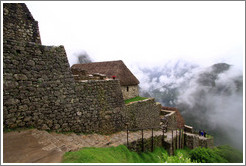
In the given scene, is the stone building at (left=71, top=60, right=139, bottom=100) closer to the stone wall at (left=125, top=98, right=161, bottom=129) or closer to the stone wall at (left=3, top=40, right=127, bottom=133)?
the stone wall at (left=125, top=98, right=161, bottom=129)

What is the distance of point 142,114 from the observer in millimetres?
9133

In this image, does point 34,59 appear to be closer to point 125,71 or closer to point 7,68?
point 7,68

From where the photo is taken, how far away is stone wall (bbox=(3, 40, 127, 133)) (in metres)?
4.38

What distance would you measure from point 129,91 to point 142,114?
17.1 ft

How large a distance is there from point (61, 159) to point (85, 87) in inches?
139

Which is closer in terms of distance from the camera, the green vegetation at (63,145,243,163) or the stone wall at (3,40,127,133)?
the green vegetation at (63,145,243,163)

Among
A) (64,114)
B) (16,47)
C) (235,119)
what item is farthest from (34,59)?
(235,119)

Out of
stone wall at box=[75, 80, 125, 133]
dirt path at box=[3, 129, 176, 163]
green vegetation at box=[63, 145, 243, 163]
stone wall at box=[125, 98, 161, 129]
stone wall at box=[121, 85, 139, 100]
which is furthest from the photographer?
stone wall at box=[121, 85, 139, 100]

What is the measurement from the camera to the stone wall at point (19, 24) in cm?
575

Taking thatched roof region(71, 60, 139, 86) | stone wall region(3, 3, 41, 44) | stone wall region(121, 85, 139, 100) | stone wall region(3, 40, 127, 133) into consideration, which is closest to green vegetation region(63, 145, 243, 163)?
stone wall region(3, 40, 127, 133)

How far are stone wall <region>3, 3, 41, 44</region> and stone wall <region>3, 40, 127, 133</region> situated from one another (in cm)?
201

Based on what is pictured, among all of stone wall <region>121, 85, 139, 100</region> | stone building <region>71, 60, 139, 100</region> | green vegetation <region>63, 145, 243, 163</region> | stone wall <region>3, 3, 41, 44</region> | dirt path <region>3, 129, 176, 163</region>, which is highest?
stone wall <region>3, 3, 41, 44</region>

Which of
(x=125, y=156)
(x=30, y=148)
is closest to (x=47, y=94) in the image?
(x=30, y=148)

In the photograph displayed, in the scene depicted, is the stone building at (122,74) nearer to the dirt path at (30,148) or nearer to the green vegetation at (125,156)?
the green vegetation at (125,156)
